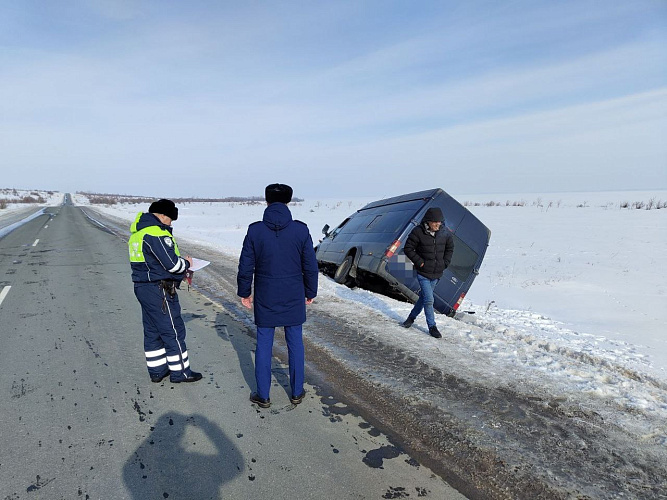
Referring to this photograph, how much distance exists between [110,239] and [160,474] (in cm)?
1599

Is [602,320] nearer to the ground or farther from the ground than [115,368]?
farther from the ground

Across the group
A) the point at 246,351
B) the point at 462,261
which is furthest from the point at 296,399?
the point at 462,261

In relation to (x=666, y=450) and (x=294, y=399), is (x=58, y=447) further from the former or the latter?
(x=666, y=450)

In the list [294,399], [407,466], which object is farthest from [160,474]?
[407,466]

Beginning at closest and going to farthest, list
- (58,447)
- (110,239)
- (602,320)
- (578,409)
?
(58,447) → (578,409) → (602,320) → (110,239)

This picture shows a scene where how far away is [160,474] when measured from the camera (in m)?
2.54

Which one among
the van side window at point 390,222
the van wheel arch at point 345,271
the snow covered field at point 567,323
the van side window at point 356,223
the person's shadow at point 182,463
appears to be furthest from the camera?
the van side window at point 356,223

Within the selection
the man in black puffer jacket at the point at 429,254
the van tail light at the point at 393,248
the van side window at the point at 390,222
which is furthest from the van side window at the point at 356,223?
the man in black puffer jacket at the point at 429,254

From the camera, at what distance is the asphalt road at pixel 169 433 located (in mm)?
2451

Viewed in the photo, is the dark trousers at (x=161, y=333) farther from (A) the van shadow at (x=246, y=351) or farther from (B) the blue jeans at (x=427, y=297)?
(B) the blue jeans at (x=427, y=297)

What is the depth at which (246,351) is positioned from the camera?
15.5ft

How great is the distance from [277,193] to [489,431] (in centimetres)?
252

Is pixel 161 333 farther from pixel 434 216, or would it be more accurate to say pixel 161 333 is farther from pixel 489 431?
pixel 434 216

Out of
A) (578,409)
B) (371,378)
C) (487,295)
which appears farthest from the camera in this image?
(487,295)
